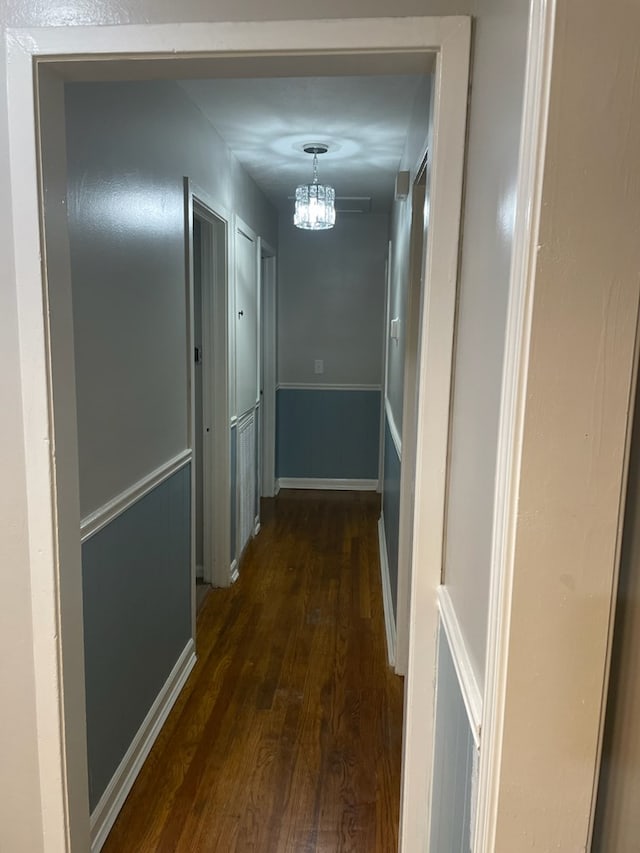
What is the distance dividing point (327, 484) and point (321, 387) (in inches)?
33.5

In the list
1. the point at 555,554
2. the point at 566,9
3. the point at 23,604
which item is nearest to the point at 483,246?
the point at 566,9

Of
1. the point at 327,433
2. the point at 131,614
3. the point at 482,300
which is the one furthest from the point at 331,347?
the point at 482,300

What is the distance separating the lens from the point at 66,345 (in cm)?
144

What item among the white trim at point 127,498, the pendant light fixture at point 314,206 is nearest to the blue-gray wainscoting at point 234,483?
the white trim at point 127,498

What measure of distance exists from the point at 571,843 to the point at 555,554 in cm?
41

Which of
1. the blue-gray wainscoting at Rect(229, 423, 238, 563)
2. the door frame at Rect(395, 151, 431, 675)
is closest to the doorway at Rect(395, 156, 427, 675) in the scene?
the door frame at Rect(395, 151, 431, 675)

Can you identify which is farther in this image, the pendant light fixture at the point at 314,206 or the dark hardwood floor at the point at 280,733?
the pendant light fixture at the point at 314,206

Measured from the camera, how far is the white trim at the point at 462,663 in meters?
0.97

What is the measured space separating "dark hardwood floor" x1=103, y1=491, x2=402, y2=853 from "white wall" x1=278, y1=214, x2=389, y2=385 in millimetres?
2173

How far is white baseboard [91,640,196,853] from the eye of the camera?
1.85 m

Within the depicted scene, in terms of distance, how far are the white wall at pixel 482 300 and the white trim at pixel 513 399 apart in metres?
0.08

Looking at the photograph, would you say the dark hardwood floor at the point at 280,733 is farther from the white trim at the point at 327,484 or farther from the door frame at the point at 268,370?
the white trim at the point at 327,484

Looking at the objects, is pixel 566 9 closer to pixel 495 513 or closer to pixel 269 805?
pixel 495 513

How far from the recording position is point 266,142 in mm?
3227
